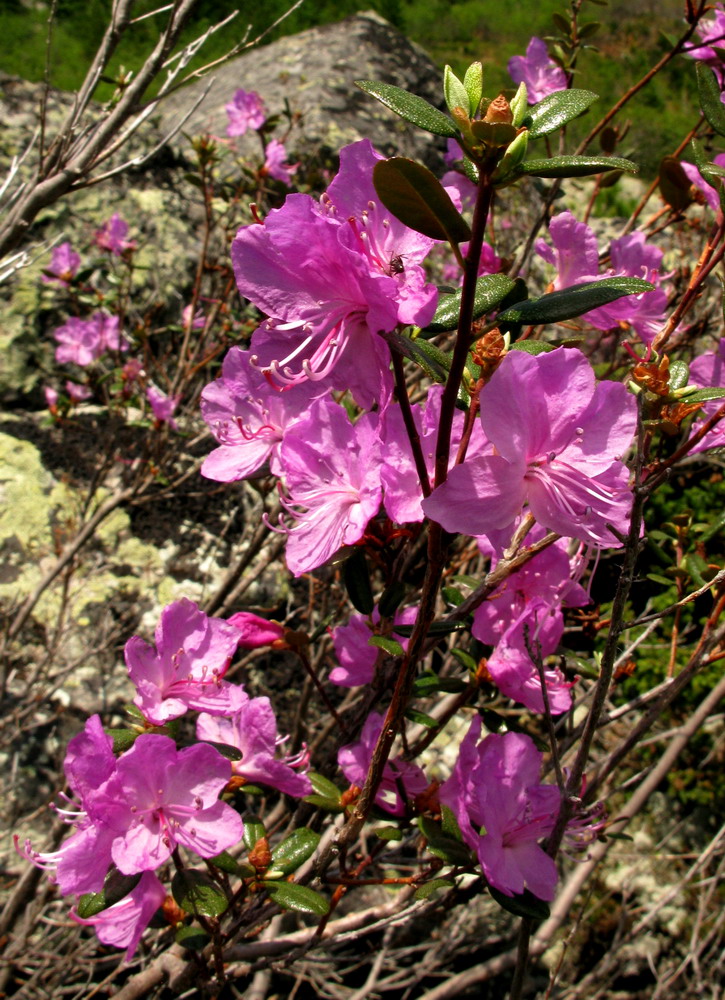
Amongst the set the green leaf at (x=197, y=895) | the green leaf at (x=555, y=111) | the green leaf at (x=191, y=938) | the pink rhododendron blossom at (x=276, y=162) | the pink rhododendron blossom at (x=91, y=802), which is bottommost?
the green leaf at (x=191, y=938)

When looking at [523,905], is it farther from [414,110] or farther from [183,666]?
[414,110]

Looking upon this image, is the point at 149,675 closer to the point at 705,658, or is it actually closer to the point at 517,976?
the point at 517,976

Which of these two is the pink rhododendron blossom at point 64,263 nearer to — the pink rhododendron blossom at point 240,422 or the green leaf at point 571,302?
the pink rhododendron blossom at point 240,422

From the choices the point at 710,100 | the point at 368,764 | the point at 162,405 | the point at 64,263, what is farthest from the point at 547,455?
the point at 64,263

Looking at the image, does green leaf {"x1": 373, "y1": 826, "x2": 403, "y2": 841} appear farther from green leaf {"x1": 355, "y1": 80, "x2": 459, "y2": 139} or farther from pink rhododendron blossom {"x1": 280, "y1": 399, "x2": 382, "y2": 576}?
green leaf {"x1": 355, "y1": 80, "x2": 459, "y2": 139}

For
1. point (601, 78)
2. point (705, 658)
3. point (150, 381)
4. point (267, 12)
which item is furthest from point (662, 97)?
point (705, 658)

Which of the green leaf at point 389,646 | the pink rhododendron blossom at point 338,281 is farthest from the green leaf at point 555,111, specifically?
the green leaf at point 389,646
